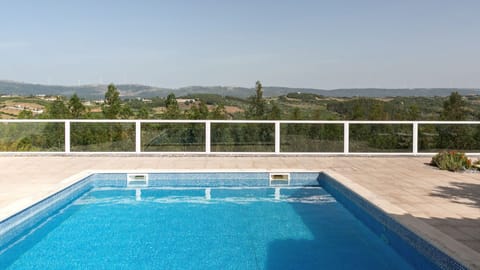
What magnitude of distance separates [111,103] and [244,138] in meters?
5.08

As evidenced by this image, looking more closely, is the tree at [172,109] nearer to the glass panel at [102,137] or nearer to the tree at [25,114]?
the glass panel at [102,137]

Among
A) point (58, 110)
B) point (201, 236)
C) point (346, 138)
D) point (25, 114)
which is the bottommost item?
point (201, 236)

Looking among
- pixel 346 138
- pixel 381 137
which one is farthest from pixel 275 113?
pixel 381 137

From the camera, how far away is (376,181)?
283 inches

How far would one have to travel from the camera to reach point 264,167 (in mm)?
8836

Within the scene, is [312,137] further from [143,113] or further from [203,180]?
[143,113]

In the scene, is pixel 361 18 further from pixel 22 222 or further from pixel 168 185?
pixel 22 222

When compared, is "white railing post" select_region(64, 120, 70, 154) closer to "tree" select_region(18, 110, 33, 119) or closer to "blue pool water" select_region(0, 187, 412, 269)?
"tree" select_region(18, 110, 33, 119)

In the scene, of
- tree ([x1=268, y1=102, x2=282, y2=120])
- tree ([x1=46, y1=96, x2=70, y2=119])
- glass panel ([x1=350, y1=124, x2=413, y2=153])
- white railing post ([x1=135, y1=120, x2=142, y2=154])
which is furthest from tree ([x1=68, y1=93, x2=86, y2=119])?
glass panel ([x1=350, y1=124, x2=413, y2=153])

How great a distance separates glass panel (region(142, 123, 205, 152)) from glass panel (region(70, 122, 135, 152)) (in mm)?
360

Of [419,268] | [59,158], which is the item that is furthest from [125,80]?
[419,268]

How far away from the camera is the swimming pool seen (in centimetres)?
448

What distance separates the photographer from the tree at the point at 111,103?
14.0 metres

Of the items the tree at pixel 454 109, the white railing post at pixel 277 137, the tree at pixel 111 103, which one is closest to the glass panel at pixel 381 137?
the white railing post at pixel 277 137
